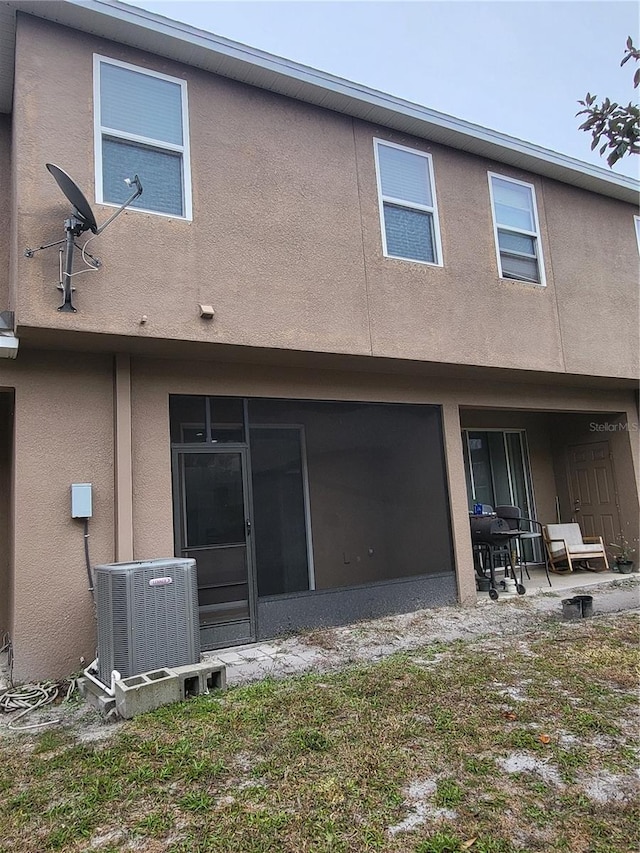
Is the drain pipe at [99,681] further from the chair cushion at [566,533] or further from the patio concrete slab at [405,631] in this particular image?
the chair cushion at [566,533]

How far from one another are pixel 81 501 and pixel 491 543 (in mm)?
5486

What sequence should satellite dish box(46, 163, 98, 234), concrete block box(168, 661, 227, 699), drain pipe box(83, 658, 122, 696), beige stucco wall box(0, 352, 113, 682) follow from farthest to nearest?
1. beige stucco wall box(0, 352, 113, 682)
2. satellite dish box(46, 163, 98, 234)
3. concrete block box(168, 661, 227, 699)
4. drain pipe box(83, 658, 122, 696)

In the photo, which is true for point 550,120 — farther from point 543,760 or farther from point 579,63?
point 543,760

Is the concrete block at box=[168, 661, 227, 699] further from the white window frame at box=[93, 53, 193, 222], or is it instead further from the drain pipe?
the white window frame at box=[93, 53, 193, 222]

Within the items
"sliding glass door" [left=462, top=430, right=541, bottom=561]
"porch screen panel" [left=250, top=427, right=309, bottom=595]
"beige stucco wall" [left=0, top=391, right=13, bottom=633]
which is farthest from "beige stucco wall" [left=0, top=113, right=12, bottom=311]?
"sliding glass door" [left=462, top=430, right=541, bottom=561]

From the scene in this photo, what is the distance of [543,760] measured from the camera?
126 inches

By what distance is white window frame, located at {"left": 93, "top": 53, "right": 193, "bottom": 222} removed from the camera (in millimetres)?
5156

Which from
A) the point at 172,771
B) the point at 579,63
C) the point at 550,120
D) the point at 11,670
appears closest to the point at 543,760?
the point at 172,771

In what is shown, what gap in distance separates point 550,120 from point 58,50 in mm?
7093

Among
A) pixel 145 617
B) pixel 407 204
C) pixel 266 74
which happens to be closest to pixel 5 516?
pixel 145 617

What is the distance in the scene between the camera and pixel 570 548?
31.0ft

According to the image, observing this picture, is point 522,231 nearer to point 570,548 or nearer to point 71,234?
point 570,548

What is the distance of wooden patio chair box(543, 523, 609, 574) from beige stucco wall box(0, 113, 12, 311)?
8.66 m

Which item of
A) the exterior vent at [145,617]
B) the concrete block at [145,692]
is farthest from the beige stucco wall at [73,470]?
the concrete block at [145,692]
